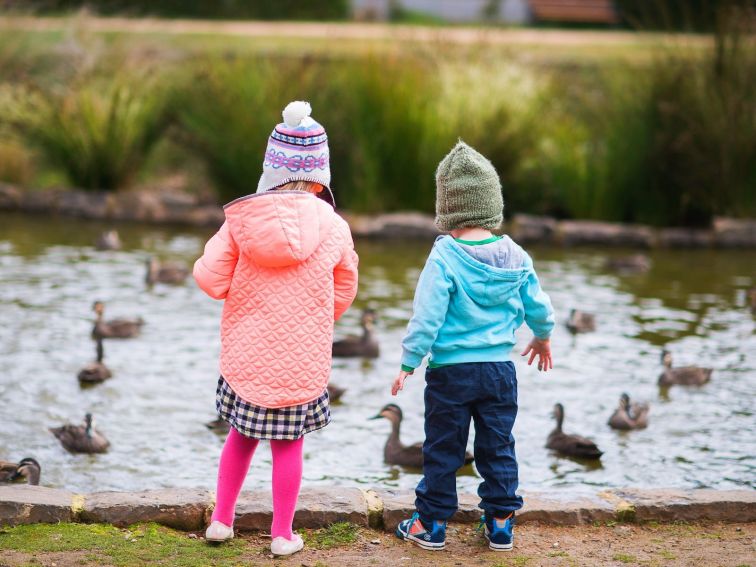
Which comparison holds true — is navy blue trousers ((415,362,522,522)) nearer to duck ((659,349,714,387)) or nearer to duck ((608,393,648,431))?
duck ((608,393,648,431))

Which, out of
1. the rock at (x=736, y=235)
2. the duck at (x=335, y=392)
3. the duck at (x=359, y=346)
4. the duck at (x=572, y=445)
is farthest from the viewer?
the rock at (x=736, y=235)

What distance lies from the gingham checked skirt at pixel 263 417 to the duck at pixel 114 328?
4.14 metres

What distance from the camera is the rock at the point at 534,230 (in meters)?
13.5

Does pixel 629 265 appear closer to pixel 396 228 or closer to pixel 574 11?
pixel 396 228

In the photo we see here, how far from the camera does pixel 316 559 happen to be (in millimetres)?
4539

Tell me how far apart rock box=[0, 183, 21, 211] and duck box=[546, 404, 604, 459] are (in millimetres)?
9576

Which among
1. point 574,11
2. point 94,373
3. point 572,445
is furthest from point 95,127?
point 574,11

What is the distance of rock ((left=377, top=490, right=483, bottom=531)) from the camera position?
494cm

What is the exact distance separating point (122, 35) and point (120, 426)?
36.5ft

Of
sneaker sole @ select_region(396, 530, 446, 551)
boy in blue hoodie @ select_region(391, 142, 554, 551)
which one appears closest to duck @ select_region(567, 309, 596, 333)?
boy in blue hoodie @ select_region(391, 142, 554, 551)

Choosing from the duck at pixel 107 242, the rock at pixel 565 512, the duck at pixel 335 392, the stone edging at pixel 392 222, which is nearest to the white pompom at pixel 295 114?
the rock at pixel 565 512

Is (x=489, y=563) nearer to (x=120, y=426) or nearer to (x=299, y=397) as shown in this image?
(x=299, y=397)

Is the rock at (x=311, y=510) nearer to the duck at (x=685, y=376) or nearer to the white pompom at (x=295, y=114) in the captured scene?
the white pompom at (x=295, y=114)

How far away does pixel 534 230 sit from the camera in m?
13.6
